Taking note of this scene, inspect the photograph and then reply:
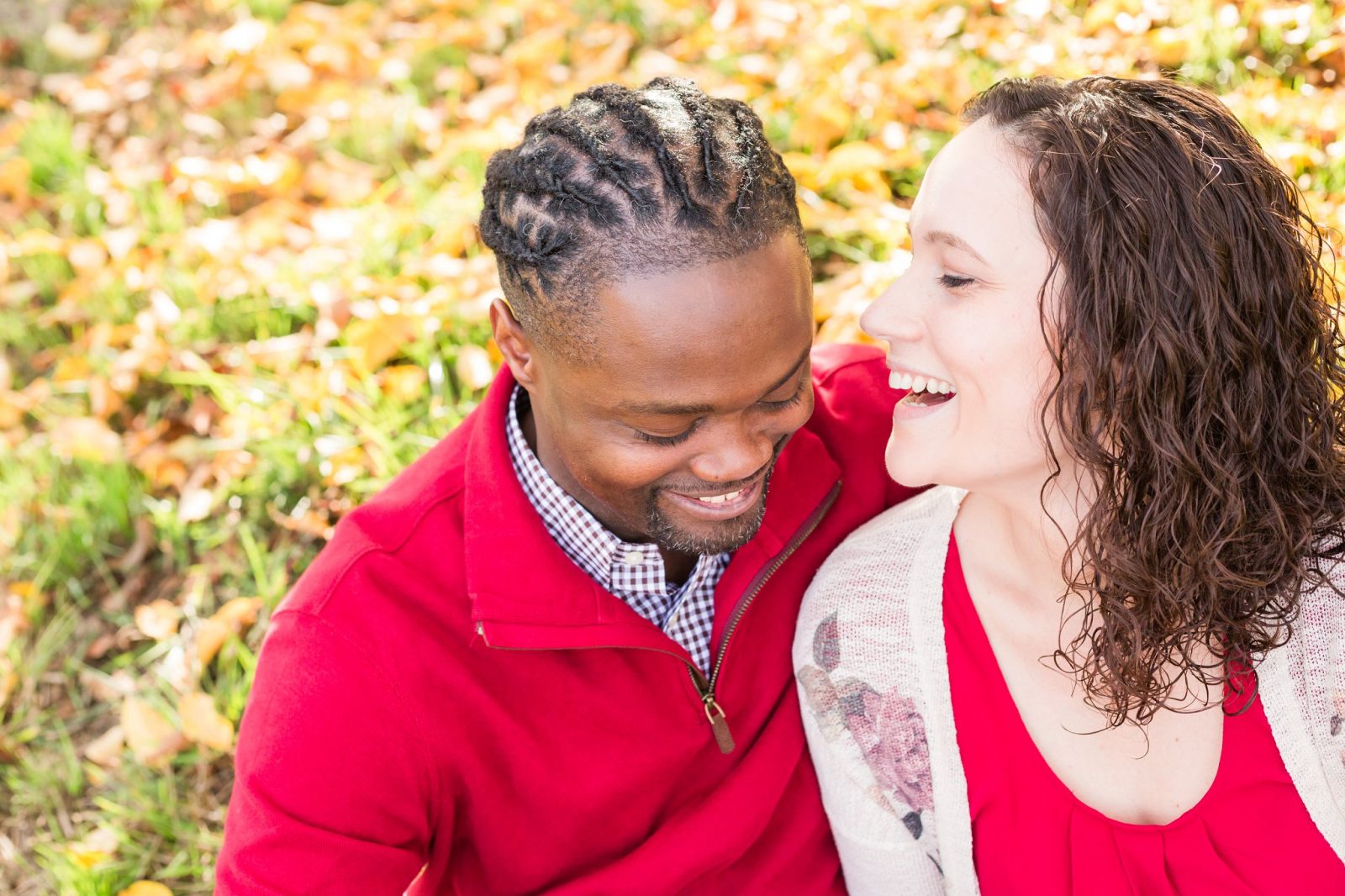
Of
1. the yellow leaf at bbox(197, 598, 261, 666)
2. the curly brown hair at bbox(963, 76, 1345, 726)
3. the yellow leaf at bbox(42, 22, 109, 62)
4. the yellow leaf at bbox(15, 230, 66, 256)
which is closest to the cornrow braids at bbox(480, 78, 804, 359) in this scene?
the curly brown hair at bbox(963, 76, 1345, 726)

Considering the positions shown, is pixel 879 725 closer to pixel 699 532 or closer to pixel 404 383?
pixel 699 532

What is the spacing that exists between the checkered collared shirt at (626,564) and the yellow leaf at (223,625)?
3.74 feet

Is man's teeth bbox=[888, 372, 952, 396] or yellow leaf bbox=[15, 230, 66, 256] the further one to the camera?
yellow leaf bbox=[15, 230, 66, 256]

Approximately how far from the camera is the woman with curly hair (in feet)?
5.52

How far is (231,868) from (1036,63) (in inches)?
106

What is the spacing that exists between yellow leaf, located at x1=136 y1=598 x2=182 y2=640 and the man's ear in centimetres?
149

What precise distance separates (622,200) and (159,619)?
6.20 feet

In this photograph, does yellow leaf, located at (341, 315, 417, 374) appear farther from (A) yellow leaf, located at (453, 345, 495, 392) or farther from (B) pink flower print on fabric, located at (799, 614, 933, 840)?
(B) pink flower print on fabric, located at (799, 614, 933, 840)

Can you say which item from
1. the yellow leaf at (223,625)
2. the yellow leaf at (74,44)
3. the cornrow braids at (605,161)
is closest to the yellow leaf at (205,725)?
the yellow leaf at (223,625)

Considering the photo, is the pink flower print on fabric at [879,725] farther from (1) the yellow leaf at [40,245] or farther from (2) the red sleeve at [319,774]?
(1) the yellow leaf at [40,245]

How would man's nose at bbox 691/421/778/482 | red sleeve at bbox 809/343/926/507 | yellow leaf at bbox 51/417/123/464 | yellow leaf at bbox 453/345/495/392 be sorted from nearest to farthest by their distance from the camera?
man's nose at bbox 691/421/778/482 → red sleeve at bbox 809/343/926/507 → yellow leaf at bbox 453/345/495/392 → yellow leaf at bbox 51/417/123/464

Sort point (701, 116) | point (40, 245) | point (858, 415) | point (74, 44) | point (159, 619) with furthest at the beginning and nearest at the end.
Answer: point (74, 44)
point (40, 245)
point (159, 619)
point (858, 415)
point (701, 116)

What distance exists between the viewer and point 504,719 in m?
1.90

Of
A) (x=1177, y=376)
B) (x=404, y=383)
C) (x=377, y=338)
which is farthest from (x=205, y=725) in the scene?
(x=1177, y=376)
